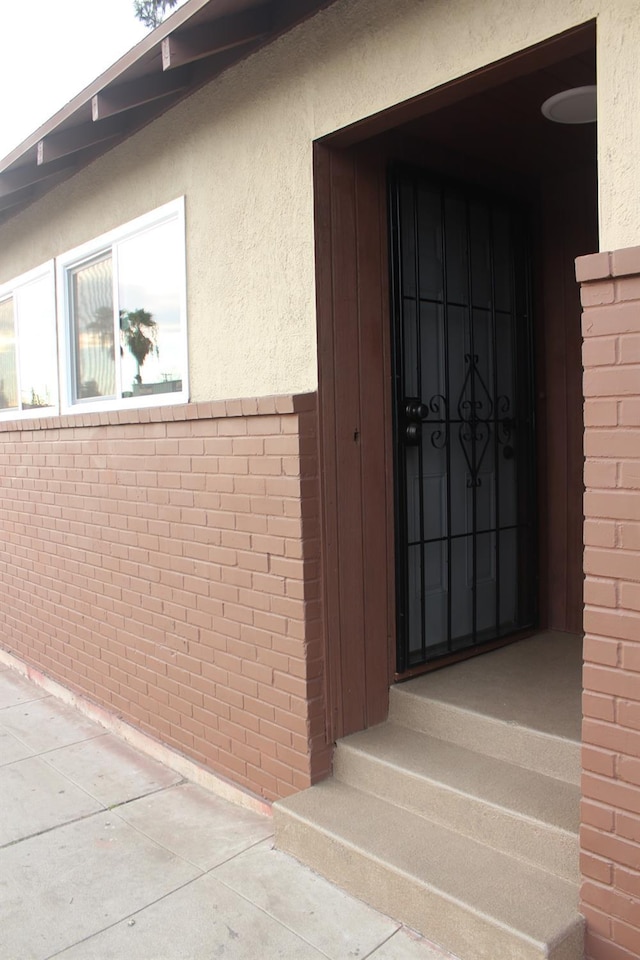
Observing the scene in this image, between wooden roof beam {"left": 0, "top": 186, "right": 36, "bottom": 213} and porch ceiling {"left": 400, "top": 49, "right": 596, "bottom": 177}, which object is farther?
wooden roof beam {"left": 0, "top": 186, "right": 36, "bottom": 213}

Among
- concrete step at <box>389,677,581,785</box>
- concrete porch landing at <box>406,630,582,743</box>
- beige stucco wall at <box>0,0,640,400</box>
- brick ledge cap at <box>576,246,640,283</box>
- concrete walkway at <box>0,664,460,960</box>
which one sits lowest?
concrete walkway at <box>0,664,460,960</box>

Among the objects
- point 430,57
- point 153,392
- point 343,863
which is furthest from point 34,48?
point 343,863

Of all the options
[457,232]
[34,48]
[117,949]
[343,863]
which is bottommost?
[117,949]

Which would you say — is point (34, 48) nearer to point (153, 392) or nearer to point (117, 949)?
point (153, 392)

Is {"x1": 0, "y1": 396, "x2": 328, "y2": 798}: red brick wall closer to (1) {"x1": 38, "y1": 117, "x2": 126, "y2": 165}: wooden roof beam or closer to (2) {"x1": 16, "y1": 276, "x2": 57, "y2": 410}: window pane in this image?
(2) {"x1": 16, "y1": 276, "x2": 57, "y2": 410}: window pane

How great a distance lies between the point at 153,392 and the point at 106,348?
67 cm

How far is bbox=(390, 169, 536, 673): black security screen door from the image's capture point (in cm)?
364

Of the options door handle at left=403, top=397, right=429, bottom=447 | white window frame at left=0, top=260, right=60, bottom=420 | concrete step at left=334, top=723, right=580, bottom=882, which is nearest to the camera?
concrete step at left=334, top=723, right=580, bottom=882

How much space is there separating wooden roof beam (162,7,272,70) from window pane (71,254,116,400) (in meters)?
1.75

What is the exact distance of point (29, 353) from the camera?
5754 mm

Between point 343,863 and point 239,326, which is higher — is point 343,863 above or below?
below

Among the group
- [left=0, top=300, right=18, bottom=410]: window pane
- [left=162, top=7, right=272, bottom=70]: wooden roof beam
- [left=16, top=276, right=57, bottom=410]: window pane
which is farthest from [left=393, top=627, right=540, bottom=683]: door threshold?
[left=0, top=300, right=18, bottom=410]: window pane

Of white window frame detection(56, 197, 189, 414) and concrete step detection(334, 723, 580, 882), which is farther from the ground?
white window frame detection(56, 197, 189, 414)

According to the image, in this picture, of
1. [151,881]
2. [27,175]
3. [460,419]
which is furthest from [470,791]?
[27,175]
